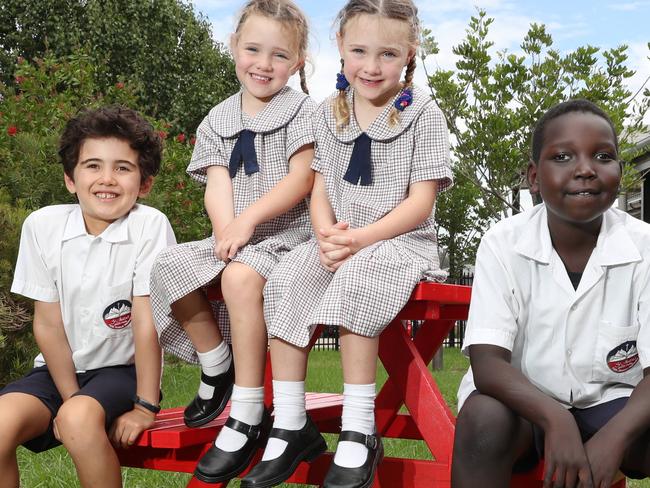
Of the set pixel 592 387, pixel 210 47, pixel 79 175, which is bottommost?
pixel 592 387

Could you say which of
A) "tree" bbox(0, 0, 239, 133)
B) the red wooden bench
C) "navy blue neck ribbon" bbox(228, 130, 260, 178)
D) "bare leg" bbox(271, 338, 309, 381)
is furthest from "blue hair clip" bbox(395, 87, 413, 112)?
"tree" bbox(0, 0, 239, 133)

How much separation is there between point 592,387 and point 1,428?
1765 millimetres

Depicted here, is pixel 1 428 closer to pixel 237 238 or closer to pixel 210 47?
pixel 237 238

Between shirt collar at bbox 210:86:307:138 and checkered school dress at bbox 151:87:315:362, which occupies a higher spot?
shirt collar at bbox 210:86:307:138

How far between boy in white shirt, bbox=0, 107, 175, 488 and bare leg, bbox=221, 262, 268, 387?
38cm

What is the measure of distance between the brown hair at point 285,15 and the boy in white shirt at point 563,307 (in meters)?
1.05

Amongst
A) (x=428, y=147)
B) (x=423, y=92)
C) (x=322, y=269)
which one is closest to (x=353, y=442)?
(x=322, y=269)

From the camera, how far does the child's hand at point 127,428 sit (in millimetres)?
2791

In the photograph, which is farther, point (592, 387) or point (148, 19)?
point (148, 19)

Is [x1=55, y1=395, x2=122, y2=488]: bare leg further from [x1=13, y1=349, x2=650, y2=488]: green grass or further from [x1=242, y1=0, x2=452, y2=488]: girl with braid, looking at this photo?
[x1=13, y1=349, x2=650, y2=488]: green grass

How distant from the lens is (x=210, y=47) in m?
19.6

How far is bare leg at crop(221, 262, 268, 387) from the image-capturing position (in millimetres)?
2676

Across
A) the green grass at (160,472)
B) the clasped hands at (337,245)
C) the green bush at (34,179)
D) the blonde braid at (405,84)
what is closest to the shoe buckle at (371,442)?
the clasped hands at (337,245)

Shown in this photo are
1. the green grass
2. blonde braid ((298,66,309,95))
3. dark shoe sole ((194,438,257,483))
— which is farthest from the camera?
the green grass
